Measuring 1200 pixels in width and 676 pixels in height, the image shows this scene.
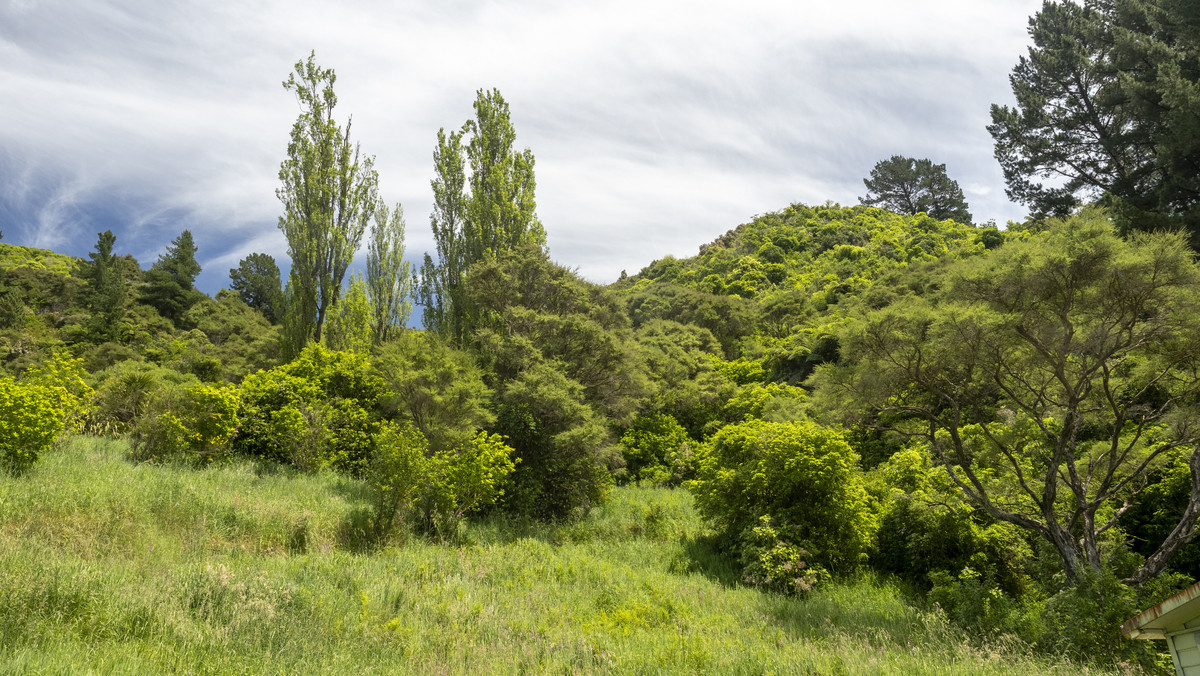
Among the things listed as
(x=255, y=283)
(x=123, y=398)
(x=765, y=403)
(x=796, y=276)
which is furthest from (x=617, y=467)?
(x=255, y=283)

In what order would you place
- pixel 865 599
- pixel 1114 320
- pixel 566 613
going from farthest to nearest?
pixel 865 599, pixel 1114 320, pixel 566 613

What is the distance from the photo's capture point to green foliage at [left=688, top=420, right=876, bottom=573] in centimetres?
1246

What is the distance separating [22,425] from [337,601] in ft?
21.9

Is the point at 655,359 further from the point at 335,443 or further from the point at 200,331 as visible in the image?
the point at 200,331

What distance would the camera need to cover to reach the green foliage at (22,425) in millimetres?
8961

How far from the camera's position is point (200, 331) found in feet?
128

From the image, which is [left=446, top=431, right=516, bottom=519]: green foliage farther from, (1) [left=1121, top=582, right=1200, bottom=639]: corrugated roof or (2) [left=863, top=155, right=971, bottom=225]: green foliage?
(2) [left=863, top=155, right=971, bottom=225]: green foliage

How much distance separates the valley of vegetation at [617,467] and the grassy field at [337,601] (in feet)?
0.20

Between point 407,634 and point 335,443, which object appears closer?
point 407,634

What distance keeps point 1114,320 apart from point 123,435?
71.3ft

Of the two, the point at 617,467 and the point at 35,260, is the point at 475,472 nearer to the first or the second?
the point at 617,467

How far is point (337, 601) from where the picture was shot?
729 centimetres

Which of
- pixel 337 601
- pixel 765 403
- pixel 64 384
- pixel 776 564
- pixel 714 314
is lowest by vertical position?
pixel 776 564

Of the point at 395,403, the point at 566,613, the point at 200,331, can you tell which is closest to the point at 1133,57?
the point at 566,613
